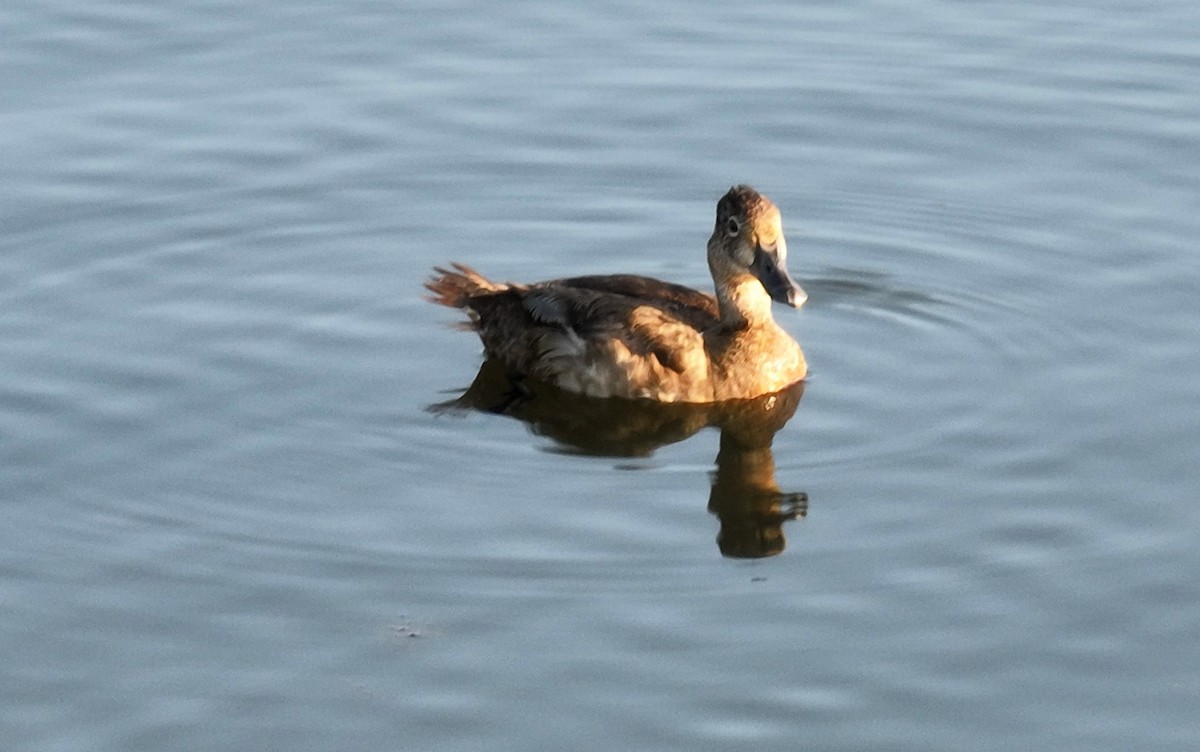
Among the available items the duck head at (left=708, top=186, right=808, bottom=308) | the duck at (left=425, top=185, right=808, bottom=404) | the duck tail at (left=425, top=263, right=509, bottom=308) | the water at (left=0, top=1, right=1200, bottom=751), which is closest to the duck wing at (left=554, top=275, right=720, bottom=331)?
the duck at (left=425, top=185, right=808, bottom=404)

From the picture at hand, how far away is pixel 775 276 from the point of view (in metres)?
10.9

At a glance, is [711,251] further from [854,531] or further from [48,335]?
[48,335]

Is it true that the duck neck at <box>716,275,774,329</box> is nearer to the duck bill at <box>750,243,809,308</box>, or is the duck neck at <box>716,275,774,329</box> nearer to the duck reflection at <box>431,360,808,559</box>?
the duck bill at <box>750,243,809,308</box>

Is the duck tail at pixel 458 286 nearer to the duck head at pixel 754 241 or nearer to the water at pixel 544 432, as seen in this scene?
the water at pixel 544 432

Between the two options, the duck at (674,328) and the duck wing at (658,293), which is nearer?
the duck at (674,328)

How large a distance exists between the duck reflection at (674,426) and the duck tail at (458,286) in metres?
0.40

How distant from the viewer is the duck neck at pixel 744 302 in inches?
439

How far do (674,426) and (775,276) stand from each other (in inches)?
36.9

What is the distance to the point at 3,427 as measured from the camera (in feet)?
33.0

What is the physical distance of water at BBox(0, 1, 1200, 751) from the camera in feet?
25.5

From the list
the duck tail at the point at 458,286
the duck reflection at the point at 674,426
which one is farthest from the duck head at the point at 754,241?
the duck tail at the point at 458,286

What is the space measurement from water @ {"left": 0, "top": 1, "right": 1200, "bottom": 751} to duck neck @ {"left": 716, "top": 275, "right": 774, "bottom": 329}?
17.2 inches

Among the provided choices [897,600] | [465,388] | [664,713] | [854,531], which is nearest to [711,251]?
[465,388]

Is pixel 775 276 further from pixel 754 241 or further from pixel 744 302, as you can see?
pixel 744 302
